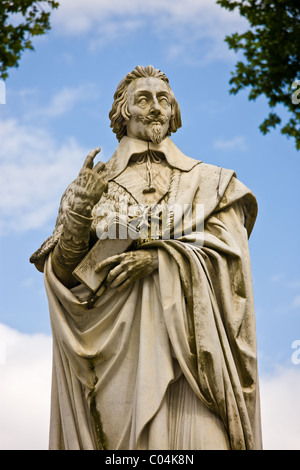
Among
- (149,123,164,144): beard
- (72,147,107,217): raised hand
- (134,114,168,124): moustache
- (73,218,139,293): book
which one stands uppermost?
(134,114,168,124): moustache

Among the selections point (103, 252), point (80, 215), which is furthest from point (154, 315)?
point (80, 215)

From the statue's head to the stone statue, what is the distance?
1.59 feet

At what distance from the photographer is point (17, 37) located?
988 cm

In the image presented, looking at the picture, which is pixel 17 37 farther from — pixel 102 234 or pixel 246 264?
pixel 246 264

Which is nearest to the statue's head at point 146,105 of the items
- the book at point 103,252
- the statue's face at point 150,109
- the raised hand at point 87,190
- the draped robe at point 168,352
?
the statue's face at point 150,109

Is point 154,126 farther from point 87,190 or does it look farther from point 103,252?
point 103,252

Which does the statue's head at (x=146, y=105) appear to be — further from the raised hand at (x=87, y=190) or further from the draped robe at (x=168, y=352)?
the raised hand at (x=87, y=190)

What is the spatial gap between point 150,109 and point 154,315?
7.28 feet

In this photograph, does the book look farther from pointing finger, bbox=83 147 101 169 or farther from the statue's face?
the statue's face

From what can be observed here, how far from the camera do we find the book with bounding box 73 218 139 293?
365 inches

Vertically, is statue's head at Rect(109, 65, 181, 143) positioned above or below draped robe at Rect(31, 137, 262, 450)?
above

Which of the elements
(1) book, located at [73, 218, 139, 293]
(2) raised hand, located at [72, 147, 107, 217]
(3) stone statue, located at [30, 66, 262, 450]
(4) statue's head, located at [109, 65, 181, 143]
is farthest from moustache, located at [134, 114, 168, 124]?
(1) book, located at [73, 218, 139, 293]
